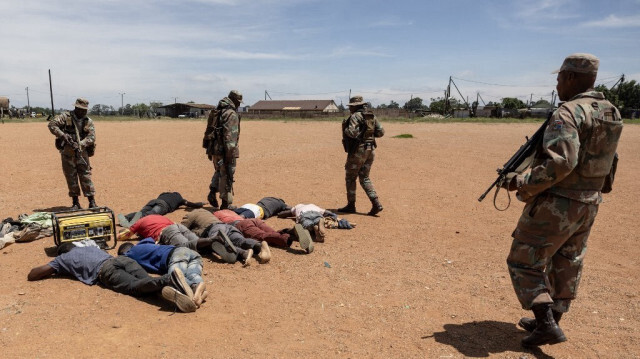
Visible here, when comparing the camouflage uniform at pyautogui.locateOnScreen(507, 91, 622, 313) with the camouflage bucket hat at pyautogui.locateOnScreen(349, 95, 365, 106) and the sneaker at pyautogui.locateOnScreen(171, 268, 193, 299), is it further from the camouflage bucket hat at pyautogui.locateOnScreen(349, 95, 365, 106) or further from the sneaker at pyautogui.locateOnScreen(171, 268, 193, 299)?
the camouflage bucket hat at pyautogui.locateOnScreen(349, 95, 365, 106)

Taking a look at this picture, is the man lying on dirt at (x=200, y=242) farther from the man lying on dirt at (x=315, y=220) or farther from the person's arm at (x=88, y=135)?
the person's arm at (x=88, y=135)

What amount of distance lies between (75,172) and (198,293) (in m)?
5.27

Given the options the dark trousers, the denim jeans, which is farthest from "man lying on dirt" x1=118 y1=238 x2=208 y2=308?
the dark trousers

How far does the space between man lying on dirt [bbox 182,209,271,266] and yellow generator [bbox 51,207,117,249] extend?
0.98 meters

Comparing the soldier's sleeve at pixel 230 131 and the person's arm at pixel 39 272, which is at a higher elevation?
the soldier's sleeve at pixel 230 131

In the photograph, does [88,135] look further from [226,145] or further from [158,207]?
[226,145]

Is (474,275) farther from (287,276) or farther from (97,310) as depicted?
(97,310)

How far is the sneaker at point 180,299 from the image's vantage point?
3.98 meters

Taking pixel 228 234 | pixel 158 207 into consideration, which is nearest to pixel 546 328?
pixel 228 234

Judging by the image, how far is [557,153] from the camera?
311cm

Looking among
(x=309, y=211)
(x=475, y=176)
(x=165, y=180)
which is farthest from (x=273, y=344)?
(x=475, y=176)

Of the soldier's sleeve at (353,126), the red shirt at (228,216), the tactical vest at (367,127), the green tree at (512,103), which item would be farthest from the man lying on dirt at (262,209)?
the green tree at (512,103)

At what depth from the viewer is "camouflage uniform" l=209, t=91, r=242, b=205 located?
7.86 meters

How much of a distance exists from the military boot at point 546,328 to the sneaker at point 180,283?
2.93 metres
